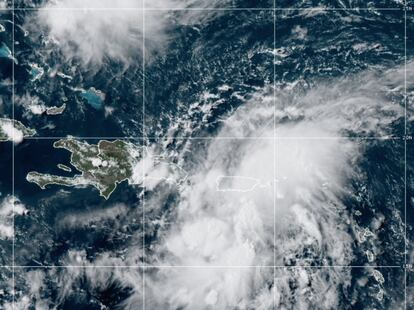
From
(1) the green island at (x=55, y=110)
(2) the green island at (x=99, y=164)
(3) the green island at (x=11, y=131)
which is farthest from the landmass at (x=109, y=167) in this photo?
(3) the green island at (x=11, y=131)

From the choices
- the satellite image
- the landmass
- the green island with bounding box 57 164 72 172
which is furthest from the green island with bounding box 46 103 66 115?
the green island with bounding box 57 164 72 172

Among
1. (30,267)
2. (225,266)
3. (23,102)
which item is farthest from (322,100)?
(30,267)

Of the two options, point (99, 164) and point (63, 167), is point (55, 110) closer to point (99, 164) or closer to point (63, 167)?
point (63, 167)

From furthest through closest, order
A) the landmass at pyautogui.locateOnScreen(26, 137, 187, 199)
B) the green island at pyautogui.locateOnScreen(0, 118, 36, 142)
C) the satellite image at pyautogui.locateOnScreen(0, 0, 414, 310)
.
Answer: the green island at pyautogui.locateOnScreen(0, 118, 36, 142) < the landmass at pyautogui.locateOnScreen(26, 137, 187, 199) < the satellite image at pyautogui.locateOnScreen(0, 0, 414, 310)

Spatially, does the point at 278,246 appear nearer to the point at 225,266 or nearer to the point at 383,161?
the point at 225,266

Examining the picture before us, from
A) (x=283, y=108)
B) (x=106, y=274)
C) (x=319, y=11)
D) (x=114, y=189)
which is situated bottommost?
(x=106, y=274)

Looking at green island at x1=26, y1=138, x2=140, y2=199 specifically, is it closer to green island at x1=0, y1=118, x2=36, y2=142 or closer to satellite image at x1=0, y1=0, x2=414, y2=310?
satellite image at x1=0, y1=0, x2=414, y2=310

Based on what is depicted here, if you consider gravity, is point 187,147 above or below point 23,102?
below
